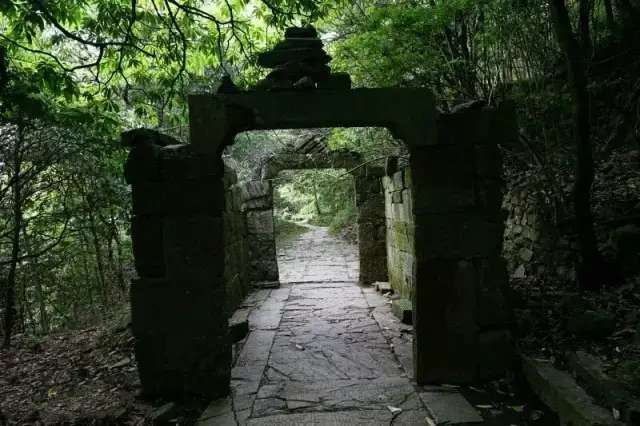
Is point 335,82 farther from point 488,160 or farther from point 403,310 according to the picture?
point 403,310

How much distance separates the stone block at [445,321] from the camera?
14.0 ft

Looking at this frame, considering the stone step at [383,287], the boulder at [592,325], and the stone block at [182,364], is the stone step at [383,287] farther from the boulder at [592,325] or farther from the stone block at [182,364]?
the stone block at [182,364]

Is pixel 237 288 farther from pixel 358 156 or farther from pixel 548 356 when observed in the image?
pixel 548 356

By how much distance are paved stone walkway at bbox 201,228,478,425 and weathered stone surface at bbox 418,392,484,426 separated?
72 mm

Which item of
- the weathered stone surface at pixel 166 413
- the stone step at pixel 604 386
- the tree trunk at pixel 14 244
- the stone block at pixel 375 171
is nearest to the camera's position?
the stone step at pixel 604 386

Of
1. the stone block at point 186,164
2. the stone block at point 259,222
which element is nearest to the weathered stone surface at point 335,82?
the stone block at point 186,164

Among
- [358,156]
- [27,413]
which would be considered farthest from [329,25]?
[27,413]

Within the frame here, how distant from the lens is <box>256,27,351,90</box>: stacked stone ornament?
4.11 meters

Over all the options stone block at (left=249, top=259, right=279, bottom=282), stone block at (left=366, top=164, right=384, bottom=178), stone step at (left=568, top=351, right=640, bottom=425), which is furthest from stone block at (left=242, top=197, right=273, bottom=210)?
stone step at (left=568, top=351, right=640, bottom=425)

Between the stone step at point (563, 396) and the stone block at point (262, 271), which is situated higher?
the stone block at point (262, 271)

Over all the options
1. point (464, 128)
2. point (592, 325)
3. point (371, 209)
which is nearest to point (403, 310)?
point (592, 325)

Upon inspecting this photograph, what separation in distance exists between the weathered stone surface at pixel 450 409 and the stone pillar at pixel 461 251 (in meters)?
0.26

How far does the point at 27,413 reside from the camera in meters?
4.25

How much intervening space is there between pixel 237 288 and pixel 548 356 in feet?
16.0
